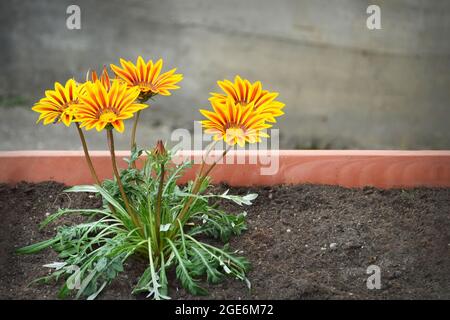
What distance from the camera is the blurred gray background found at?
2.88 metres

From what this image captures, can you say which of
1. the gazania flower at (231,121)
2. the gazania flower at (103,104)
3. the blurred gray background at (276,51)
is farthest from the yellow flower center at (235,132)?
the blurred gray background at (276,51)

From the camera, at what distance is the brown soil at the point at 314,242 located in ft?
4.44

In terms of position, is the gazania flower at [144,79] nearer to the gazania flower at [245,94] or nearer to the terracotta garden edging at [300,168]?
the gazania flower at [245,94]

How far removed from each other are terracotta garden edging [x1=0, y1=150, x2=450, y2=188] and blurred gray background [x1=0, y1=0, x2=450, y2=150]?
3.33ft

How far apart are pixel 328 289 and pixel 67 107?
0.68 m

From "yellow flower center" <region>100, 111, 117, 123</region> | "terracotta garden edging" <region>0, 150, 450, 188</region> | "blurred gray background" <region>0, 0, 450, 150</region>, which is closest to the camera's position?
"yellow flower center" <region>100, 111, 117, 123</region>

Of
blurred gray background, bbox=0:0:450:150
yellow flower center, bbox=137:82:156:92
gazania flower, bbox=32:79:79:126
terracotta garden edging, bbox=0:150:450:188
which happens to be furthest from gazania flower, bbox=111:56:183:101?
blurred gray background, bbox=0:0:450:150

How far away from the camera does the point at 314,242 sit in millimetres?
1526

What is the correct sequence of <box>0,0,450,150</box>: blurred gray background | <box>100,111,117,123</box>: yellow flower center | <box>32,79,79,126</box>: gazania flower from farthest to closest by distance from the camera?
<box>0,0,450,150</box>: blurred gray background → <box>32,79,79,126</box>: gazania flower → <box>100,111,117,123</box>: yellow flower center

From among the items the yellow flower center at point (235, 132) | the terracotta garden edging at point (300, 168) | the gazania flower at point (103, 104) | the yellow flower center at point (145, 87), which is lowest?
the terracotta garden edging at point (300, 168)

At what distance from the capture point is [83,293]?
4.33 feet

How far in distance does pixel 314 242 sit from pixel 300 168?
0.31 meters

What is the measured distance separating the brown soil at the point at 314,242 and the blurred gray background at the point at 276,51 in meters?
1.14

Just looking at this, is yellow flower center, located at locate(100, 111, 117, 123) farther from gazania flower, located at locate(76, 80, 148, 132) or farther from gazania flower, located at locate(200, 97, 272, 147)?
gazania flower, located at locate(200, 97, 272, 147)
